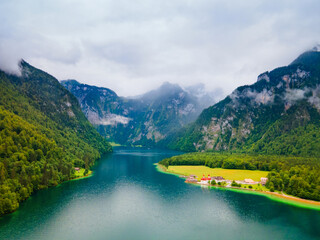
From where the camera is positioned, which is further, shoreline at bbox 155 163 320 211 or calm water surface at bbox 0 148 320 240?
shoreline at bbox 155 163 320 211

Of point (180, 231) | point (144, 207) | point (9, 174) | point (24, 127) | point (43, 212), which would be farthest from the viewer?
point (24, 127)

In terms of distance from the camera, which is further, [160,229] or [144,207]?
[144,207]

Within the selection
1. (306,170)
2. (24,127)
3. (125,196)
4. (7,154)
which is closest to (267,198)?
(306,170)

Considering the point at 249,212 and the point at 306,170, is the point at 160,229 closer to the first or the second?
the point at 249,212

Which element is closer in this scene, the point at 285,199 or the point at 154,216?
the point at 154,216

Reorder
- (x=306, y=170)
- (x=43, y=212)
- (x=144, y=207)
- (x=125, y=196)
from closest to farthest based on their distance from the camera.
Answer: (x=43, y=212) < (x=144, y=207) < (x=125, y=196) < (x=306, y=170)

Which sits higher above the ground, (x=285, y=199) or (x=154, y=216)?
(x=285, y=199)

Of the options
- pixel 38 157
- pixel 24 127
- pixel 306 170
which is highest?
pixel 24 127

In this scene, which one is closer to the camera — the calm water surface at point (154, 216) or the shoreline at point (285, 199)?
the calm water surface at point (154, 216)
